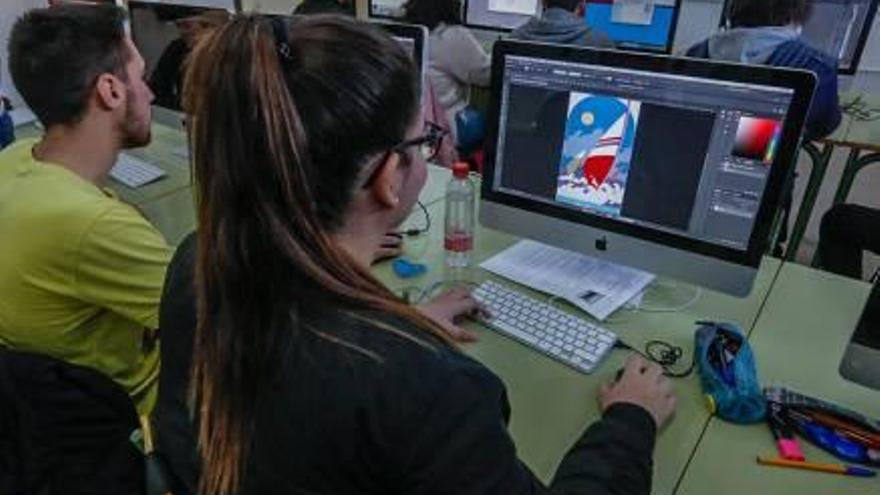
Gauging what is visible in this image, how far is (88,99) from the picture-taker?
1.31m

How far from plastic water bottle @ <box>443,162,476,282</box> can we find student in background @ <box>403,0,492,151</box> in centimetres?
142

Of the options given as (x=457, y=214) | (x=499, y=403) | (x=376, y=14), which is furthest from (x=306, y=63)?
(x=376, y=14)

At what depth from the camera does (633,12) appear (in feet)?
10.0

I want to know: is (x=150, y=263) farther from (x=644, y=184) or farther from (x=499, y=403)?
(x=644, y=184)

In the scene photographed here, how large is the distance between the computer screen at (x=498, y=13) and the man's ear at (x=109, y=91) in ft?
8.39

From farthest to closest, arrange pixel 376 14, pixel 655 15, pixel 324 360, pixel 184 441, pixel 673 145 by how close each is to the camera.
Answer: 1. pixel 376 14
2. pixel 655 15
3. pixel 673 145
4. pixel 184 441
5. pixel 324 360

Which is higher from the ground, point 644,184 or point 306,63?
point 306,63

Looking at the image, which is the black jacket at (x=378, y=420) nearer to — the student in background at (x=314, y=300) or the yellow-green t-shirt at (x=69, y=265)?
the student in background at (x=314, y=300)

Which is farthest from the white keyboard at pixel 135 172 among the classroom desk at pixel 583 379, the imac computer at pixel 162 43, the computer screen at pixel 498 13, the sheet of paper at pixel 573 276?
the computer screen at pixel 498 13

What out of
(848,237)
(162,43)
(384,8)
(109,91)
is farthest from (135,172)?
(848,237)

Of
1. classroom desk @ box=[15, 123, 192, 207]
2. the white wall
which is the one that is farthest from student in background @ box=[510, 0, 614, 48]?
classroom desk @ box=[15, 123, 192, 207]

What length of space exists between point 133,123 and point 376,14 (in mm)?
2635

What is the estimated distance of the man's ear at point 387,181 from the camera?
0.64 meters

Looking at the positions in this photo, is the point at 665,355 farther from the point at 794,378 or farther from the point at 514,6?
the point at 514,6
